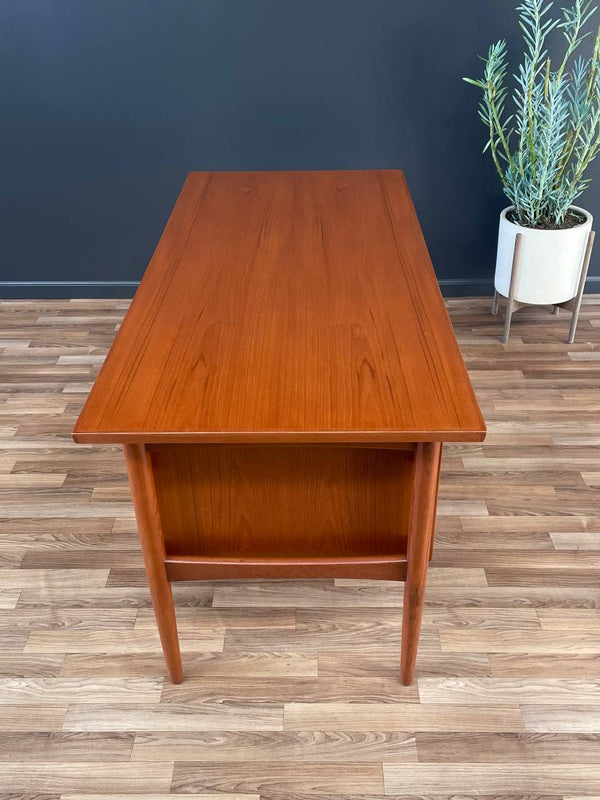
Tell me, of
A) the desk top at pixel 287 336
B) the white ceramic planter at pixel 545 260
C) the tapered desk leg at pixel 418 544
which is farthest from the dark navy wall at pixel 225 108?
the tapered desk leg at pixel 418 544

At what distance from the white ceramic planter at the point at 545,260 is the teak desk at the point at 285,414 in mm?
1096

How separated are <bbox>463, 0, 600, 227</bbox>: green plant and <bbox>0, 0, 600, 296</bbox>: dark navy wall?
133 mm

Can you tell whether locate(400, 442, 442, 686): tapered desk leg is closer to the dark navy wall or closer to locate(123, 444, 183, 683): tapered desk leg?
locate(123, 444, 183, 683): tapered desk leg

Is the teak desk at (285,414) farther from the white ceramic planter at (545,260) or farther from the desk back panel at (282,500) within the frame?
the white ceramic planter at (545,260)

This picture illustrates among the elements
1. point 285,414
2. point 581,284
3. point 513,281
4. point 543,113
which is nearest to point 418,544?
point 285,414

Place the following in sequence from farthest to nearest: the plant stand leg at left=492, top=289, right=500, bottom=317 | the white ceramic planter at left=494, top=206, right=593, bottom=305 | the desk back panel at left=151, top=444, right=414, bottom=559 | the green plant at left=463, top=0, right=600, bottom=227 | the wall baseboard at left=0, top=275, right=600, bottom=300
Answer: the wall baseboard at left=0, top=275, right=600, bottom=300 < the plant stand leg at left=492, top=289, right=500, bottom=317 < the white ceramic planter at left=494, top=206, right=593, bottom=305 < the green plant at left=463, top=0, right=600, bottom=227 < the desk back panel at left=151, top=444, right=414, bottom=559

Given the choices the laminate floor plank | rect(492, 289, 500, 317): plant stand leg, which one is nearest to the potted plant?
rect(492, 289, 500, 317): plant stand leg

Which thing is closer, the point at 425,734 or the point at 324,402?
the point at 324,402

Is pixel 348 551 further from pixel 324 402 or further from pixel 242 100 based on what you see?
pixel 242 100

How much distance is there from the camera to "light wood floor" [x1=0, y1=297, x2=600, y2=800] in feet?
5.17

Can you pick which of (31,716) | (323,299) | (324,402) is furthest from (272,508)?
(31,716)

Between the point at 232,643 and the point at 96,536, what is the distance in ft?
1.83

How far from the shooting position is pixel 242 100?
9.64 feet

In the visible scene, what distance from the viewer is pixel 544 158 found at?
261 cm
